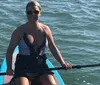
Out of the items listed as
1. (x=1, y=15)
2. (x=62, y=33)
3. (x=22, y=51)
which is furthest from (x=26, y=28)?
(x=1, y=15)

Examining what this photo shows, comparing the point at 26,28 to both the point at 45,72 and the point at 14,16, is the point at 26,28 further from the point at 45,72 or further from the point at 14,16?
the point at 14,16

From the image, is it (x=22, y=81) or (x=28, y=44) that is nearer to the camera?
(x=22, y=81)

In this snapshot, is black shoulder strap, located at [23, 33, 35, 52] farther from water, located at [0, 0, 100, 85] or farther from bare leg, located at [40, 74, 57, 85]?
water, located at [0, 0, 100, 85]

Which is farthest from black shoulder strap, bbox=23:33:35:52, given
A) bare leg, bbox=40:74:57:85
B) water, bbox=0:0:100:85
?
water, bbox=0:0:100:85

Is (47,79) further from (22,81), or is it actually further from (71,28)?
(71,28)

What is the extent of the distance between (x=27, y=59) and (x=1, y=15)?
761cm

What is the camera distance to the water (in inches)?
345

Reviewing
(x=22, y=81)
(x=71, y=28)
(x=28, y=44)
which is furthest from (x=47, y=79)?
(x=71, y=28)

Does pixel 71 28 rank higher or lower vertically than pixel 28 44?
lower

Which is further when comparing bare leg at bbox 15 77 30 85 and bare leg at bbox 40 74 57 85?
bare leg at bbox 40 74 57 85

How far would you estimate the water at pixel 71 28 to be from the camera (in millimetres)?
8773

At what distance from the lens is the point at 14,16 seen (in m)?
13.1

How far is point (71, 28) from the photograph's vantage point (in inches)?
472

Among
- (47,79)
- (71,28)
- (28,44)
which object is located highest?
(28,44)
